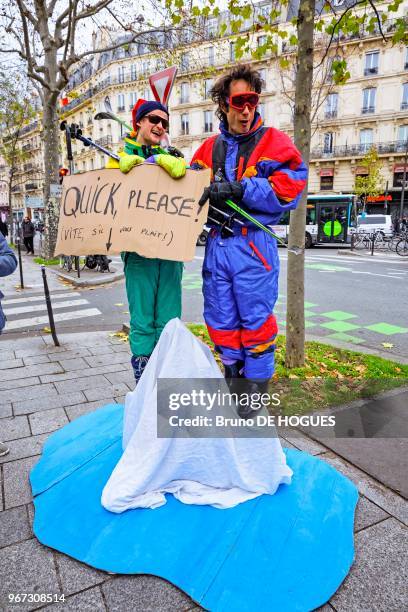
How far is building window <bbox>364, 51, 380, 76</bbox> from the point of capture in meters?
32.3

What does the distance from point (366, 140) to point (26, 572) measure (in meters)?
38.0

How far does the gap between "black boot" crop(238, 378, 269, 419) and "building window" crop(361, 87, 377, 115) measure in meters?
37.2

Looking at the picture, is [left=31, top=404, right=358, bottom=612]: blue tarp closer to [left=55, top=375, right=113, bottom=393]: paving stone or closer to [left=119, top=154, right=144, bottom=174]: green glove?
[left=55, top=375, right=113, bottom=393]: paving stone

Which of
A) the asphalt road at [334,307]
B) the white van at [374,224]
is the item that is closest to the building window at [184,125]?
the white van at [374,224]

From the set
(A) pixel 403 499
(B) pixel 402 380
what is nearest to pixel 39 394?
(A) pixel 403 499

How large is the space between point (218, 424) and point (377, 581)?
0.98 m

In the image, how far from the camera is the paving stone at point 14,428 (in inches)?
116

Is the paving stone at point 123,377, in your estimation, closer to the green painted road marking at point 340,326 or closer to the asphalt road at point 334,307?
the asphalt road at point 334,307

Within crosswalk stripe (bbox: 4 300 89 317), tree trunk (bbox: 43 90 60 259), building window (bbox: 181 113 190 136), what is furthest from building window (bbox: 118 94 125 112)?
crosswalk stripe (bbox: 4 300 89 317)

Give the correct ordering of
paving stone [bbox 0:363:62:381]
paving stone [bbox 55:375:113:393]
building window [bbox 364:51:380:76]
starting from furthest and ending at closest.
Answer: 1. building window [bbox 364:51:380:76]
2. paving stone [bbox 0:363:62:381]
3. paving stone [bbox 55:375:113:393]

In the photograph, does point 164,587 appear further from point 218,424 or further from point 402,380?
point 402,380

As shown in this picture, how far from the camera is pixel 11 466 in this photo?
2.56 metres

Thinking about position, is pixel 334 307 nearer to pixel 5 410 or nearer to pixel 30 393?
pixel 30 393

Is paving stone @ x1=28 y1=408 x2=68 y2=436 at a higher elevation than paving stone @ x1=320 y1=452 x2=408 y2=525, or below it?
higher
